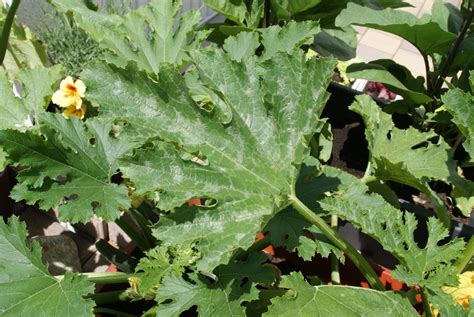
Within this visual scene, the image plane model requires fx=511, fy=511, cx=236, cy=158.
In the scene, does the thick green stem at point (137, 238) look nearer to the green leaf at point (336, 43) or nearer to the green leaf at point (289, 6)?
the green leaf at point (289, 6)

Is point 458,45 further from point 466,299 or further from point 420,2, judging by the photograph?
point 420,2


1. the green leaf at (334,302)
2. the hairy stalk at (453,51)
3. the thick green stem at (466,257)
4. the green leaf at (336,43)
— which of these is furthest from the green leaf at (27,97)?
the hairy stalk at (453,51)

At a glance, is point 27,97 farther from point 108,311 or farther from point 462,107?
point 462,107

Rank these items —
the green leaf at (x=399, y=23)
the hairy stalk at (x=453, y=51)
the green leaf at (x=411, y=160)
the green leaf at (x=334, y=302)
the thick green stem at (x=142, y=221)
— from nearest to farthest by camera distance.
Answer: the green leaf at (x=334, y=302), the green leaf at (x=411, y=160), the thick green stem at (x=142, y=221), the green leaf at (x=399, y=23), the hairy stalk at (x=453, y=51)

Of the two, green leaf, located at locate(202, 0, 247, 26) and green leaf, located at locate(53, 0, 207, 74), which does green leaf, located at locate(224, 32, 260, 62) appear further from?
green leaf, located at locate(202, 0, 247, 26)

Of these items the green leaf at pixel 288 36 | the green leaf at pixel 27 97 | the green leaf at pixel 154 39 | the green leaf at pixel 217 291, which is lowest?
the green leaf at pixel 217 291

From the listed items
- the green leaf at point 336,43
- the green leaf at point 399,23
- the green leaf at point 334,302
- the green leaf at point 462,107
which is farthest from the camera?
the green leaf at point 336,43

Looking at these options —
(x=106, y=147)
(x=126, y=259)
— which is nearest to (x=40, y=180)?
(x=106, y=147)
